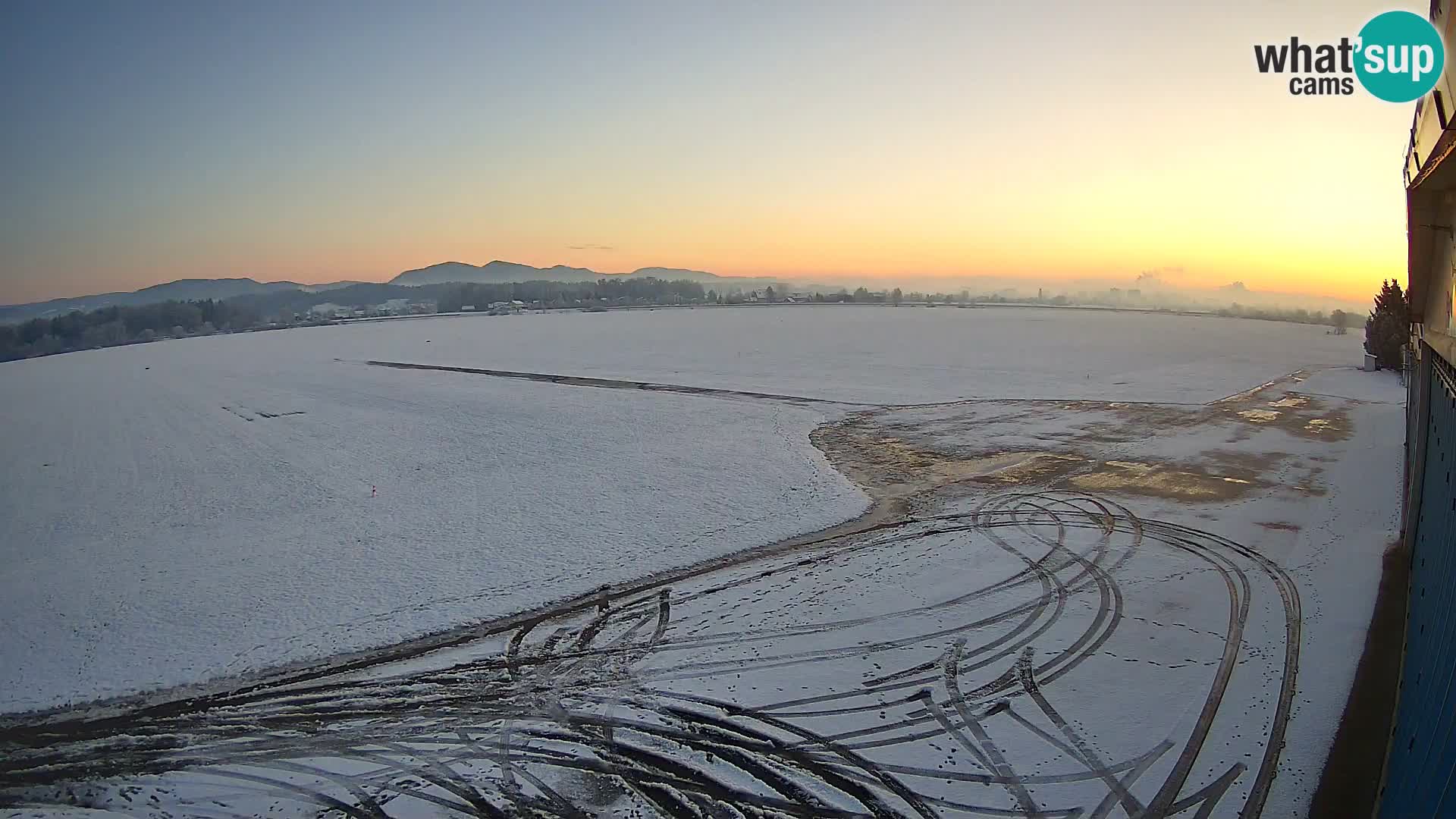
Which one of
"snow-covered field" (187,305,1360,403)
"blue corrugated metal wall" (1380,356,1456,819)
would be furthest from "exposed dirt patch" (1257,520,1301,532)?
"snow-covered field" (187,305,1360,403)

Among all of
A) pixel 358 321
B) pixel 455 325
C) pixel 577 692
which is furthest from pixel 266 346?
pixel 577 692

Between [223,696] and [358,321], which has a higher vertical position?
[358,321]

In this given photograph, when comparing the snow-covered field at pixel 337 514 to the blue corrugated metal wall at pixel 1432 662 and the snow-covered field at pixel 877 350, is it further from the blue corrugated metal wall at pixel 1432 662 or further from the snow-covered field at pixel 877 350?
the snow-covered field at pixel 877 350

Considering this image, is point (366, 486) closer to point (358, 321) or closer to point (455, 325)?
point (455, 325)

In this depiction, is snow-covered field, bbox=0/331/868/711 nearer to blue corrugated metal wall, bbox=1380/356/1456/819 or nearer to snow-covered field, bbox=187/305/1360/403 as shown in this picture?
blue corrugated metal wall, bbox=1380/356/1456/819

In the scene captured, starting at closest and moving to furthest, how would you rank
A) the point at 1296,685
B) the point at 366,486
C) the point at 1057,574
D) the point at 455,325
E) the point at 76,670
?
the point at 1296,685 < the point at 76,670 < the point at 1057,574 < the point at 366,486 < the point at 455,325

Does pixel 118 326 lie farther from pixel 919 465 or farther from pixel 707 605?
pixel 707 605

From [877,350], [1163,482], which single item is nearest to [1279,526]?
[1163,482]
